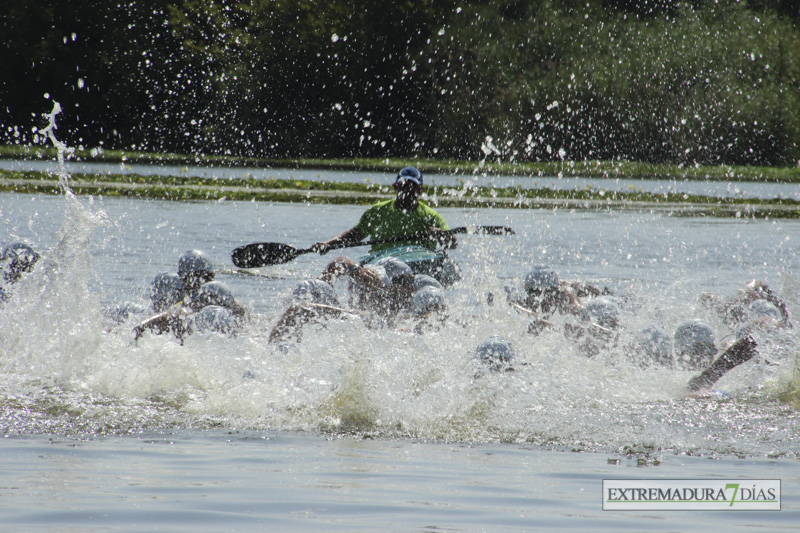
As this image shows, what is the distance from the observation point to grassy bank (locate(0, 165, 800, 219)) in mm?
26328

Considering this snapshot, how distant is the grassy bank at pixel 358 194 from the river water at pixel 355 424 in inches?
677

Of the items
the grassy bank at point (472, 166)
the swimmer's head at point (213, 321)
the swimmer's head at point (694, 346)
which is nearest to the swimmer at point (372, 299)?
the swimmer's head at point (213, 321)

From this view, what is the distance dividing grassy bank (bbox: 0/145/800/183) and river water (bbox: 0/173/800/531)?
31931mm

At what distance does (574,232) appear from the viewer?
20.7 meters

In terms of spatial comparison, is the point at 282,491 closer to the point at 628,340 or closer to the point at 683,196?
the point at 628,340

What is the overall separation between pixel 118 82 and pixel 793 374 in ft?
Result: 145

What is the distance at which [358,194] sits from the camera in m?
28.2

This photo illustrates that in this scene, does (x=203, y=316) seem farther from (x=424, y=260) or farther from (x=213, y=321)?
(x=424, y=260)

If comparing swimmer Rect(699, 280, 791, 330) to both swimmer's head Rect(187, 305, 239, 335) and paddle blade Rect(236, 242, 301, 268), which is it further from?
swimmer's head Rect(187, 305, 239, 335)

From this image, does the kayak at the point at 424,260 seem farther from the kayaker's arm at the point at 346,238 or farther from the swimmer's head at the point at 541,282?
the swimmer's head at the point at 541,282

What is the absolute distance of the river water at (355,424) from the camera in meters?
4.26

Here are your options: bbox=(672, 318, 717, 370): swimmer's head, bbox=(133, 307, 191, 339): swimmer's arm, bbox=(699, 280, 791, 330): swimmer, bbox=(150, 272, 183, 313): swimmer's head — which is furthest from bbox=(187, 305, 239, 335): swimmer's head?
bbox=(699, 280, 791, 330): swimmer

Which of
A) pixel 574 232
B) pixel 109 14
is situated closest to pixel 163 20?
pixel 109 14

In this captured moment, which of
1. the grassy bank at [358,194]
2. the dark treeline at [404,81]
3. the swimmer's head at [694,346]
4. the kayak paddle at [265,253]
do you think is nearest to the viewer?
the swimmer's head at [694,346]
